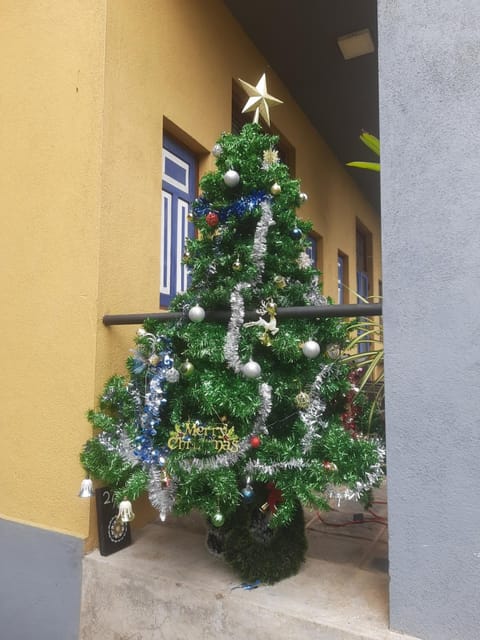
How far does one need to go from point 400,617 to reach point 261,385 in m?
0.86

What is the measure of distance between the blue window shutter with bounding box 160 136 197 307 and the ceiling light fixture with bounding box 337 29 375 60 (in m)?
1.84

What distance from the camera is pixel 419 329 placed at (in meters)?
1.51

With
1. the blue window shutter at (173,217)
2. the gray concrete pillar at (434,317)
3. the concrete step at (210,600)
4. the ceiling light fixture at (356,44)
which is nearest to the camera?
the gray concrete pillar at (434,317)

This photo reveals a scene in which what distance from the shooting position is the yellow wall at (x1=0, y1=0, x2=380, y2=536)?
227 cm

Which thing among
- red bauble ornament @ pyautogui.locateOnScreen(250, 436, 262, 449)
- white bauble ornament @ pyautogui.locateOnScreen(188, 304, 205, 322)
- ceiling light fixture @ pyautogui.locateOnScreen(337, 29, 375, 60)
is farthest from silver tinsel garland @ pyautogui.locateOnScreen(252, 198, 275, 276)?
ceiling light fixture @ pyautogui.locateOnScreen(337, 29, 375, 60)

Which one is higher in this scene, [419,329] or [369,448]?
[419,329]

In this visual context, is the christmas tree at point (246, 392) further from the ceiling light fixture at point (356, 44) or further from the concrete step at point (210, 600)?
the ceiling light fixture at point (356, 44)

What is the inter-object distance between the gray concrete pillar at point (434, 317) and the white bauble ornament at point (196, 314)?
68 cm

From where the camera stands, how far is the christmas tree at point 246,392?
1.65 m

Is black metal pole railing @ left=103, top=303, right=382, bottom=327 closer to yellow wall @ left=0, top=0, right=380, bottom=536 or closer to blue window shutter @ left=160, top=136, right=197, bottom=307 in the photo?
yellow wall @ left=0, top=0, right=380, bottom=536

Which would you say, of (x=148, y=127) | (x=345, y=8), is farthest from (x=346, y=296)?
(x=148, y=127)

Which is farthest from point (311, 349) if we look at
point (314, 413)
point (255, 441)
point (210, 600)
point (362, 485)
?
point (210, 600)

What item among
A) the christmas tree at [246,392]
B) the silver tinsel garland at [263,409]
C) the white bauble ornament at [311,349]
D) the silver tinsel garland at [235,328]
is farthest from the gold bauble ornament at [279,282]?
the silver tinsel garland at [263,409]

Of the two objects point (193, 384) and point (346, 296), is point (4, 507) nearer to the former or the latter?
point (193, 384)
